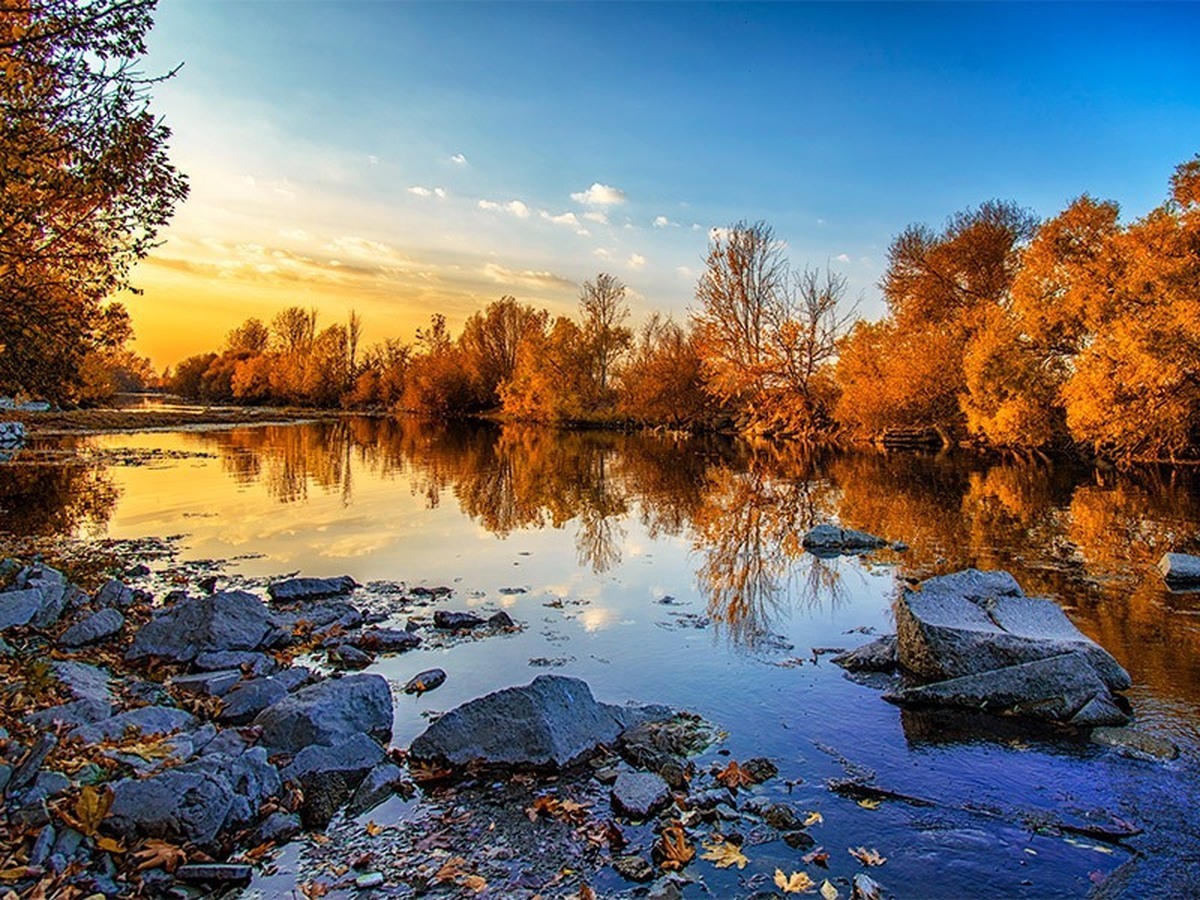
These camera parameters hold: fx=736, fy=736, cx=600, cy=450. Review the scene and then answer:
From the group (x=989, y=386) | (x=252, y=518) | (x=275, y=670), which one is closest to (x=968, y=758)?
(x=275, y=670)

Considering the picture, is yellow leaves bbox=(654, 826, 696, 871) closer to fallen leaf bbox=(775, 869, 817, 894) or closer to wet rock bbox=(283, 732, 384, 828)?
fallen leaf bbox=(775, 869, 817, 894)

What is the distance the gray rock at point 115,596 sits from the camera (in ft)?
34.2

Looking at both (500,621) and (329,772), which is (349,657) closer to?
(500,621)

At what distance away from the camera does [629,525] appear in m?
19.6

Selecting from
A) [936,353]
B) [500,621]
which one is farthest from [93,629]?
[936,353]

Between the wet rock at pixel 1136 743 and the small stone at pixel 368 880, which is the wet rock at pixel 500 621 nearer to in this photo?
the small stone at pixel 368 880

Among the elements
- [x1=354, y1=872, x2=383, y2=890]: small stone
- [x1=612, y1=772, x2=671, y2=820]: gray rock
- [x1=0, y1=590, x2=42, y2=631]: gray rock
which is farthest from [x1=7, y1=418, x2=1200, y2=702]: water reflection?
[x1=0, y1=590, x2=42, y2=631]: gray rock

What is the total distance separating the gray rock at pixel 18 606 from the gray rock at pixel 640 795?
25.0ft

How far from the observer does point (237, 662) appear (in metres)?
8.54

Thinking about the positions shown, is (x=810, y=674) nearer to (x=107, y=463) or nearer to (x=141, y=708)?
(x=141, y=708)

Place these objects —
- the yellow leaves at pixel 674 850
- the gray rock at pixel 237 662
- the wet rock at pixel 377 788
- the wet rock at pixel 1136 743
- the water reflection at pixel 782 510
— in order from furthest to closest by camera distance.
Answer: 1. the water reflection at pixel 782 510
2. the gray rock at pixel 237 662
3. the wet rock at pixel 1136 743
4. the wet rock at pixel 377 788
5. the yellow leaves at pixel 674 850

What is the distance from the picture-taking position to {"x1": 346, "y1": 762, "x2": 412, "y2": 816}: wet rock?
578 cm

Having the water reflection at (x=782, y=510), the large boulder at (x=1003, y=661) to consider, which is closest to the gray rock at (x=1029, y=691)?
the large boulder at (x=1003, y=661)

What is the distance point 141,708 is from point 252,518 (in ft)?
43.7
